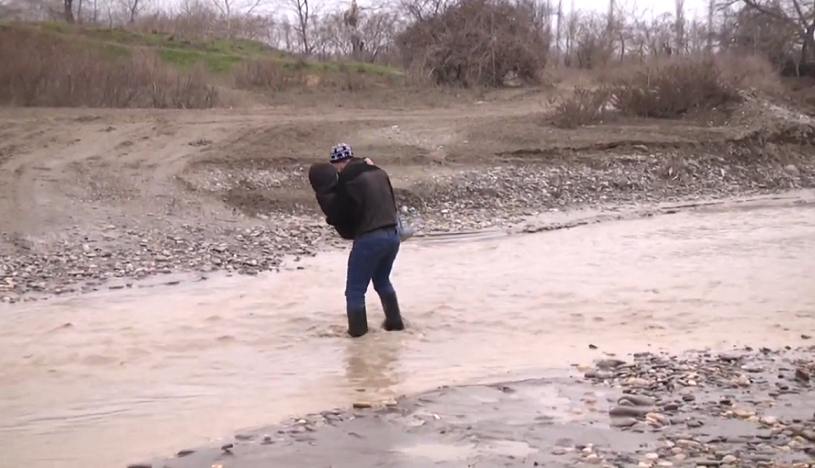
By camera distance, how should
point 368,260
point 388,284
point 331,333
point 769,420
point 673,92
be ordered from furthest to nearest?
point 673,92
point 331,333
point 388,284
point 368,260
point 769,420

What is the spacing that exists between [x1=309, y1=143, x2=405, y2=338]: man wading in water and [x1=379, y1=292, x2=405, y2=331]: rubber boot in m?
0.29

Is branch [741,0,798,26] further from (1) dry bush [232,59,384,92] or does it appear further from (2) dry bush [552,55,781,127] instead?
(1) dry bush [232,59,384,92]

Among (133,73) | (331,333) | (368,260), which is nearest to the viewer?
(368,260)

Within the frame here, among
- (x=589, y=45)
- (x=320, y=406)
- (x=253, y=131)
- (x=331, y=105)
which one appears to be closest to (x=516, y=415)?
(x=320, y=406)

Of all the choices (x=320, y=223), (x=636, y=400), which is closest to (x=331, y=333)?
(x=636, y=400)

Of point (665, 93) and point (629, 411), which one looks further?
point (665, 93)

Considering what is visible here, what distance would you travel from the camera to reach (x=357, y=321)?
8.49 m

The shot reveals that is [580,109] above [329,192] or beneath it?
above

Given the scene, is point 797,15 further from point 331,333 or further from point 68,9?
point 331,333

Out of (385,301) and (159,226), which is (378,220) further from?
(159,226)

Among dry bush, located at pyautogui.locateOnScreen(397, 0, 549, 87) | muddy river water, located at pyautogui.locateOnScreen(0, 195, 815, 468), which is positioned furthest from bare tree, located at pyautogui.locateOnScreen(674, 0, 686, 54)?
muddy river water, located at pyautogui.locateOnScreen(0, 195, 815, 468)

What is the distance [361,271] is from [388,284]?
440mm

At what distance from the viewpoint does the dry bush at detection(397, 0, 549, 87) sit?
28203mm

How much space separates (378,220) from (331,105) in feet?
53.2
